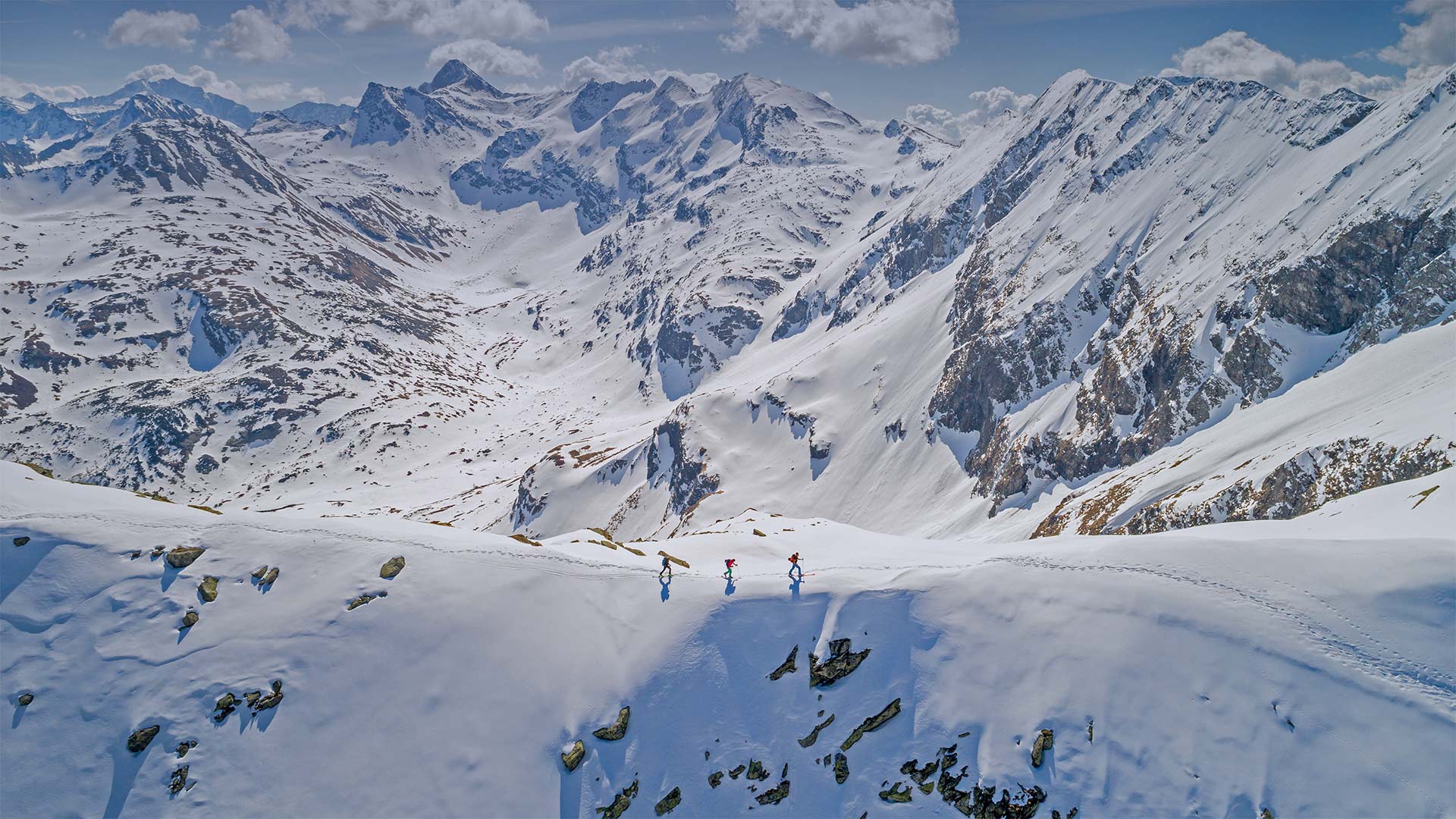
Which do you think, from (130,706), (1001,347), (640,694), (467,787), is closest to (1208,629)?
(640,694)

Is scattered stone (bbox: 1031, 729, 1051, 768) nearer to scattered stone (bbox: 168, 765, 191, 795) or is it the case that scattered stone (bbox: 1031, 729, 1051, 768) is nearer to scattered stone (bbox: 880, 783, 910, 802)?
scattered stone (bbox: 880, 783, 910, 802)

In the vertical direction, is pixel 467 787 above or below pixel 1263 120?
below

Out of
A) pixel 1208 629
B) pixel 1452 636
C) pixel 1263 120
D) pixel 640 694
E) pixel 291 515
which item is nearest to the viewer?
pixel 1452 636

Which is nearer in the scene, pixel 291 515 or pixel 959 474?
pixel 291 515

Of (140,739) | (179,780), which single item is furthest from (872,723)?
(140,739)

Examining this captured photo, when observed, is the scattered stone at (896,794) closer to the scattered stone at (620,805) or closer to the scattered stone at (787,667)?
the scattered stone at (787,667)

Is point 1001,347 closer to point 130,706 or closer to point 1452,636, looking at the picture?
A: point 1452,636

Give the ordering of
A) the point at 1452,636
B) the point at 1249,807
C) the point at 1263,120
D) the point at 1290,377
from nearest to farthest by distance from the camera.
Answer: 1. the point at 1249,807
2. the point at 1452,636
3. the point at 1290,377
4. the point at 1263,120

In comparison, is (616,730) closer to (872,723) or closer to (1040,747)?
(872,723)
